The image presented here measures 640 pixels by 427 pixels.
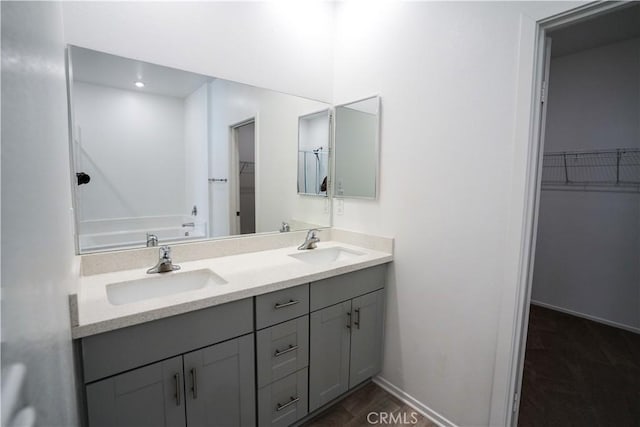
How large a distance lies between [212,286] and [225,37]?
137cm

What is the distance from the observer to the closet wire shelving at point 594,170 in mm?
2691

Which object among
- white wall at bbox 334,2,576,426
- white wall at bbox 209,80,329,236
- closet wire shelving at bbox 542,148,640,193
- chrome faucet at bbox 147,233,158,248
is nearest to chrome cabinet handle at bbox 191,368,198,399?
chrome faucet at bbox 147,233,158,248

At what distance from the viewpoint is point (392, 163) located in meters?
1.85

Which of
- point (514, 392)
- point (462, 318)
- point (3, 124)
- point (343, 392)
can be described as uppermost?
point (3, 124)

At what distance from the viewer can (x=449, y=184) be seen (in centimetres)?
157

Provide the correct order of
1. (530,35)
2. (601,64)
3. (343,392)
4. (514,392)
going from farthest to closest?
(601,64)
(343,392)
(514,392)
(530,35)

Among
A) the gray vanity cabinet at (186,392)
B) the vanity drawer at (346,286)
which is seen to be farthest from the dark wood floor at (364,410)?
the vanity drawer at (346,286)

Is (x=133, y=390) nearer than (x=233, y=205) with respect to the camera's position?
Yes

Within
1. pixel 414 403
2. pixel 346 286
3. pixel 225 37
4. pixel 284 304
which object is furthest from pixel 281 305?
pixel 225 37

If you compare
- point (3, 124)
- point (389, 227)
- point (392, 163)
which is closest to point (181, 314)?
point (3, 124)

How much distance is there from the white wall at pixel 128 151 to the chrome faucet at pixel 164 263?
0.78 ft

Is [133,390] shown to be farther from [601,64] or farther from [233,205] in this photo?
[601,64]

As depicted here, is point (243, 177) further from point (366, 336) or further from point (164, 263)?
point (366, 336)

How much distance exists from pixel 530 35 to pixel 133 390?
2093mm
